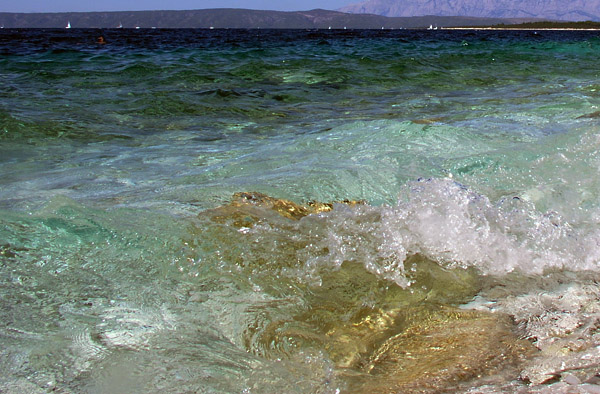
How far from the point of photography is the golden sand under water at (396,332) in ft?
5.59

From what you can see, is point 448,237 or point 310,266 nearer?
point 310,266

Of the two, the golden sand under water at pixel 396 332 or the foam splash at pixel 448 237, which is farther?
the foam splash at pixel 448 237

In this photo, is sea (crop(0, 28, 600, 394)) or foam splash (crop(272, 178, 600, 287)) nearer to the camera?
sea (crop(0, 28, 600, 394))

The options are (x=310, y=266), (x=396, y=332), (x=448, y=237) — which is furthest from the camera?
(x=448, y=237)

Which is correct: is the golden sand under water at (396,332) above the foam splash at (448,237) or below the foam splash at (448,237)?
below

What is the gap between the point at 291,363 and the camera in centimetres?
175

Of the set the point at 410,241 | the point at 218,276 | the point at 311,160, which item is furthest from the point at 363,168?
the point at 218,276

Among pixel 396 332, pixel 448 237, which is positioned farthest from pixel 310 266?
pixel 448 237

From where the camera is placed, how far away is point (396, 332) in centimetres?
198

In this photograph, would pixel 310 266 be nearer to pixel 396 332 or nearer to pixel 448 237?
pixel 396 332

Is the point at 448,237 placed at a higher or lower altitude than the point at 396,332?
higher

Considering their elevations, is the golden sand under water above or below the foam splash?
below

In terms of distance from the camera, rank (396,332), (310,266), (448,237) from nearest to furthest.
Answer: (396,332) → (310,266) → (448,237)

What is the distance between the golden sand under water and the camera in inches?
67.1
